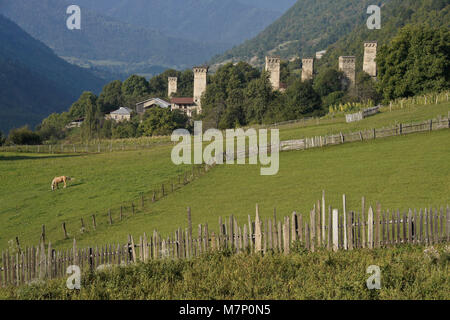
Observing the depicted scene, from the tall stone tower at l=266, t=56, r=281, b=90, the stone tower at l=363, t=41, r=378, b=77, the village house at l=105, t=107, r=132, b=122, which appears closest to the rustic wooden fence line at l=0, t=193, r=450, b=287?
the stone tower at l=363, t=41, r=378, b=77

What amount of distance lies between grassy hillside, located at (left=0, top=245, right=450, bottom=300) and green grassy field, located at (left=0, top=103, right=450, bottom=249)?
900cm

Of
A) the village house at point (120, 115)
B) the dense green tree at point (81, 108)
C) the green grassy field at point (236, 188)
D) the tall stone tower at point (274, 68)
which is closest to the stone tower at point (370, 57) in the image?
the tall stone tower at point (274, 68)

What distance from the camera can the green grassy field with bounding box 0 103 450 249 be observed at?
27.8 meters

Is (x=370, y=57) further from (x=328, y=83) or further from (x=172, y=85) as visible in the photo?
(x=172, y=85)

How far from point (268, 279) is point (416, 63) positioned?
6287 cm

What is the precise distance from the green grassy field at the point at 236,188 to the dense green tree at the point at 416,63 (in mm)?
21933

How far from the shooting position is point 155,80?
18025cm

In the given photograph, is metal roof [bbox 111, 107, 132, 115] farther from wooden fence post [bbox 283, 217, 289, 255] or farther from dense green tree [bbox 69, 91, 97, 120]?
wooden fence post [bbox 283, 217, 289, 255]

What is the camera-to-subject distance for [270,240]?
59.4 ft

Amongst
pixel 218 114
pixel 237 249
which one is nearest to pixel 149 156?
pixel 237 249

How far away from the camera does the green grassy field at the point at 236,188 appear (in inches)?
1094

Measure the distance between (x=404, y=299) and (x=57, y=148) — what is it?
6585 cm

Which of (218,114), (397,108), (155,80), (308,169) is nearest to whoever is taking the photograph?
(308,169)
